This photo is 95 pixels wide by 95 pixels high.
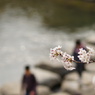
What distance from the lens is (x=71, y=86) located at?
38.1 ft

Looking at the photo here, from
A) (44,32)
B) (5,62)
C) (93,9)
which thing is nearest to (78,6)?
(93,9)

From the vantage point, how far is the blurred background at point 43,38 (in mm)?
12344

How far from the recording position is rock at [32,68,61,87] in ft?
40.5

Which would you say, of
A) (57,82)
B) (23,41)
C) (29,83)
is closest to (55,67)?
(57,82)

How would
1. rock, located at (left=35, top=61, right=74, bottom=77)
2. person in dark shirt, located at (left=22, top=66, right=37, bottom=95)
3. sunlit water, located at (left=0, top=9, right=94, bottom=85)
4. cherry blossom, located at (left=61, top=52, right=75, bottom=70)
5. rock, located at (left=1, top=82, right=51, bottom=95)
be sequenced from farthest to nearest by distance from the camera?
1. sunlit water, located at (left=0, top=9, right=94, bottom=85)
2. rock, located at (left=35, top=61, right=74, bottom=77)
3. rock, located at (left=1, top=82, right=51, bottom=95)
4. person in dark shirt, located at (left=22, top=66, right=37, bottom=95)
5. cherry blossom, located at (left=61, top=52, right=75, bottom=70)

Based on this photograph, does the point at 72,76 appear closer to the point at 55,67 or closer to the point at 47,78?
the point at 47,78

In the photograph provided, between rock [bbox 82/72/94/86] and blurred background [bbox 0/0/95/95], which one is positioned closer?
rock [bbox 82/72/94/86]

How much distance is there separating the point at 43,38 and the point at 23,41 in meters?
1.59

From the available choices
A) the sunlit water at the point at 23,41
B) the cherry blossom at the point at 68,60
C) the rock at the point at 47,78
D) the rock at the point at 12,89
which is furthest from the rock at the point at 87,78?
the cherry blossom at the point at 68,60

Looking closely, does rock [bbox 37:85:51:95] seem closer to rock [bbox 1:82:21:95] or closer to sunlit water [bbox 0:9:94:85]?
rock [bbox 1:82:21:95]

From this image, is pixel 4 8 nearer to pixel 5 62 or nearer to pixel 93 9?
pixel 93 9

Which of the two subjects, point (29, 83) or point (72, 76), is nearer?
point (29, 83)

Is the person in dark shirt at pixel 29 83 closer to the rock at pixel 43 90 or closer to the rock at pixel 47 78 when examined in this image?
the rock at pixel 43 90

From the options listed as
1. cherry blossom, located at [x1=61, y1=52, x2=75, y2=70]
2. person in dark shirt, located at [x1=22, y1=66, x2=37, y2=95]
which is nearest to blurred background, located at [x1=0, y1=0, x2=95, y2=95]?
person in dark shirt, located at [x1=22, y1=66, x2=37, y2=95]
